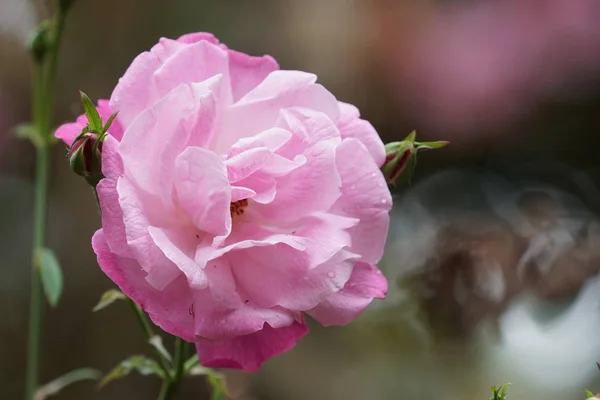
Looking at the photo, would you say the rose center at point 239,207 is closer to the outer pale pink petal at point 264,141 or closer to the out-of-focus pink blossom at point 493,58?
the outer pale pink petal at point 264,141

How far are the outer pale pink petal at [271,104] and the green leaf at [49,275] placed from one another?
0.60 ft

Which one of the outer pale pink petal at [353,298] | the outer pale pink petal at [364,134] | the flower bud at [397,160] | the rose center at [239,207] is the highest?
the outer pale pink petal at [364,134]

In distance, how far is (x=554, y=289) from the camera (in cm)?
79

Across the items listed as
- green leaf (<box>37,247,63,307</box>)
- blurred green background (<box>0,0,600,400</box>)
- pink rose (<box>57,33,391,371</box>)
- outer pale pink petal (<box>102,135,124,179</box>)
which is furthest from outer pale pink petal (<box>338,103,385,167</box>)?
blurred green background (<box>0,0,600,400</box>)

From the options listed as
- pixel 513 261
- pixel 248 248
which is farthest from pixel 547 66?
pixel 248 248

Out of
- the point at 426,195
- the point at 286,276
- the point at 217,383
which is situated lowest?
the point at 426,195

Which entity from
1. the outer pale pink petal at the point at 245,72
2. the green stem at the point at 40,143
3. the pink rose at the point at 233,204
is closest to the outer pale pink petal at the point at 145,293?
the pink rose at the point at 233,204

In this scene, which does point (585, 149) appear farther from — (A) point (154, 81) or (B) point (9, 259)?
(B) point (9, 259)

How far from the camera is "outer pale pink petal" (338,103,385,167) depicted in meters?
0.29

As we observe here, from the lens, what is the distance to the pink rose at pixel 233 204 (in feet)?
0.79

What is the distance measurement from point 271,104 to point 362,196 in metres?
0.06

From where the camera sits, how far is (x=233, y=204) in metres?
0.28

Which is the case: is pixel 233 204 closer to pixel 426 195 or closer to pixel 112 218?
pixel 112 218

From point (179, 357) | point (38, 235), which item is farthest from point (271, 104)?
point (38, 235)
